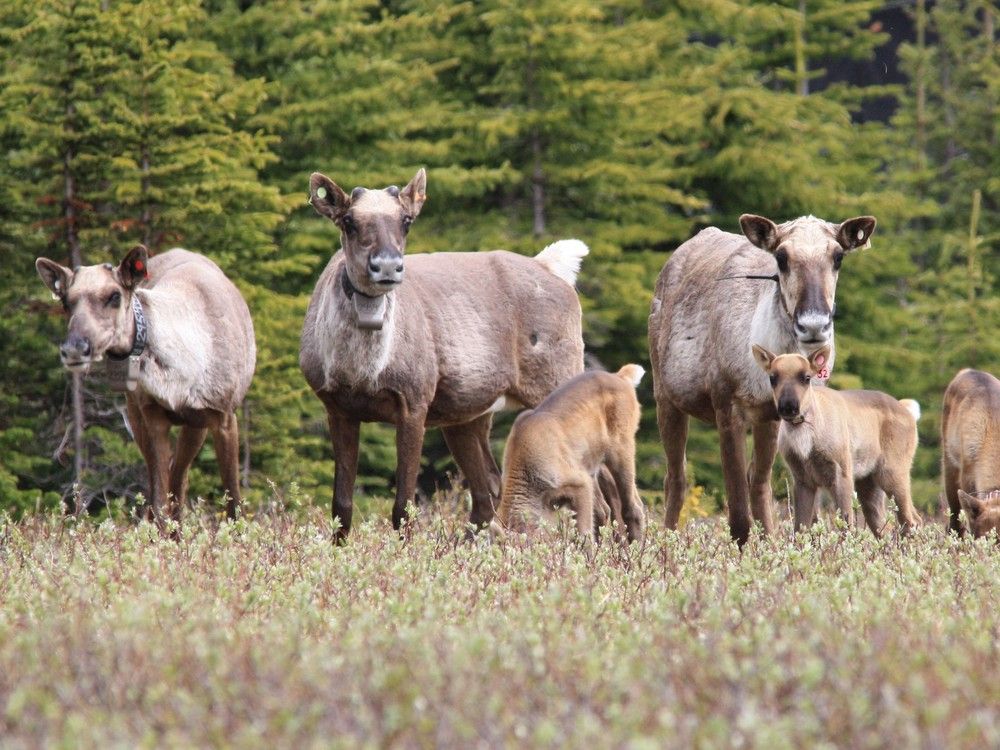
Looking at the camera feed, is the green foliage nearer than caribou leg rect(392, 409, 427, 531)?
No

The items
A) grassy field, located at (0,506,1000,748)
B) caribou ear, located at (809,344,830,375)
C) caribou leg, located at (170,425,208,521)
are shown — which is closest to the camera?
grassy field, located at (0,506,1000,748)

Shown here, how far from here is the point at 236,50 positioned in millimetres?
24109

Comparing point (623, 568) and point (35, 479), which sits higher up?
point (623, 568)

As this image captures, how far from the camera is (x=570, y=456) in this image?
11.5m

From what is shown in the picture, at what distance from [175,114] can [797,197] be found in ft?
42.8

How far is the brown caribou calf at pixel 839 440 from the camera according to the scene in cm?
1036

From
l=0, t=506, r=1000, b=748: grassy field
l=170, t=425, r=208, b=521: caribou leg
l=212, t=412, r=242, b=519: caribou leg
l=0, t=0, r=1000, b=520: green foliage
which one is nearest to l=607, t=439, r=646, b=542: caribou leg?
l=212, t=412, r=242, b=519: caribou leg

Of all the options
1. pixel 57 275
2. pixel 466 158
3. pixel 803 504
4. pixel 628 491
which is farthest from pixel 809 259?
pixel 466 158

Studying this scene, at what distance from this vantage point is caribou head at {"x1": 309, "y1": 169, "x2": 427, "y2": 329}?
35.3 ft

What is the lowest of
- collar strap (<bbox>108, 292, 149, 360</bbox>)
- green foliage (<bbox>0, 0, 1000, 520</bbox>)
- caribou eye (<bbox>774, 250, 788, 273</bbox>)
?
green foliage (<bbox>0, 0, 1000, 520</bbox>)

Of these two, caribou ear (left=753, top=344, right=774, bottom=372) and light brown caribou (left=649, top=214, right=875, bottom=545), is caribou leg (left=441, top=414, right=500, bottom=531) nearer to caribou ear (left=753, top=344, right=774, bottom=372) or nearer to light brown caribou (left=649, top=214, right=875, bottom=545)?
light brown caribou (left=649, top=214, right=875, bottom=545)

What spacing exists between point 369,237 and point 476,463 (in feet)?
9.57

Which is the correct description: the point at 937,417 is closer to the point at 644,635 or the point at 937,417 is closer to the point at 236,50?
the point at 236,50

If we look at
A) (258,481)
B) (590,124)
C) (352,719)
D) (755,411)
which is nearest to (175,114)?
(258,481)
